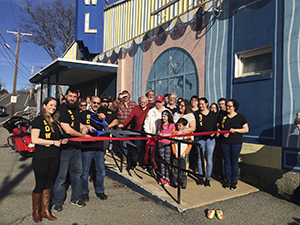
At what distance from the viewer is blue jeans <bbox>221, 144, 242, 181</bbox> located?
477cm

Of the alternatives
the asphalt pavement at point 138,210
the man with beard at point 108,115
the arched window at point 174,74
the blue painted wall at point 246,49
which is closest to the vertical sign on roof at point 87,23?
the arched window at point 174,74

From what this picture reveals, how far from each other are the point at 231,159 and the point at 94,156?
9.03 ft

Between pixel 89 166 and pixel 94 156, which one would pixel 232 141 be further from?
pixel 89 166

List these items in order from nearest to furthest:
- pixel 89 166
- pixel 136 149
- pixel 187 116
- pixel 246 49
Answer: pixel 89 166, pixel 187 116, pixel 246 49, pixel 136 149

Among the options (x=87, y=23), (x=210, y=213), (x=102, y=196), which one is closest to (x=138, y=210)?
(x=102, y=196)

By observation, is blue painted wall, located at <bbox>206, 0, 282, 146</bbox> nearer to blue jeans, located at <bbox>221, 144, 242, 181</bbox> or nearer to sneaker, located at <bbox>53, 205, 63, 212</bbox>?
blue jeans, located at <bbox>221, 144, 242, 181</bbox>

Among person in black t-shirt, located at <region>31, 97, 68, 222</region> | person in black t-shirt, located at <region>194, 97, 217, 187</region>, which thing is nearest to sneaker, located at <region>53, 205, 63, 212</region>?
person in black t-shirt, located at <region>31, 97, 68, 222</region>

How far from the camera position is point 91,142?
4.17m

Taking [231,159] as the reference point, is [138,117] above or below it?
above

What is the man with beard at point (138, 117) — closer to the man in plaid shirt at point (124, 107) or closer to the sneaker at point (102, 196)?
the man in plaid shirt at point (124, 107)

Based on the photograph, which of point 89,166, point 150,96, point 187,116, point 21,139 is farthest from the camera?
point 21,139

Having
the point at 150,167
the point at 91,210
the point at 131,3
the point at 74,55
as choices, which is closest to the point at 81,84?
the point at 74,55

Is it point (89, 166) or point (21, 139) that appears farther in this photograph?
point (21, 139)

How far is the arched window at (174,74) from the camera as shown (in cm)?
744
